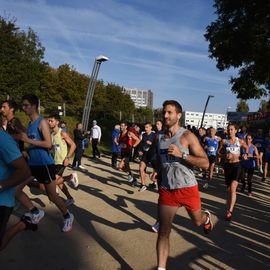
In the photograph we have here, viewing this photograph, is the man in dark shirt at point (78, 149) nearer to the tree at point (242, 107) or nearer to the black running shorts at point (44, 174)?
the black running shorts at point (44, 174)

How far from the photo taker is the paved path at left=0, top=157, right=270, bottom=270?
4676 mm

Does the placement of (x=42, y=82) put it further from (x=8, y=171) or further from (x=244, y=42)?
(x=8, y=171)

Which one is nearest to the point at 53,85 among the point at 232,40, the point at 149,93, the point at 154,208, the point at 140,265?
the point at 232,40

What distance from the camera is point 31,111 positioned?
17.8 ft

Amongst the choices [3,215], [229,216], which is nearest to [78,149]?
[229,216]

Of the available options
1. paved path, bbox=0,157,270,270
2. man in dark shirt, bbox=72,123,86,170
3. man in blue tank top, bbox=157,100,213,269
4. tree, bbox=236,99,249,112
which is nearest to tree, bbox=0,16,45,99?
man in dark shirt, bbox=72,123,86,170

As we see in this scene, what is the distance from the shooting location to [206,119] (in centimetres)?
5891

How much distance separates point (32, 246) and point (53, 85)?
Answer: 4405 cm

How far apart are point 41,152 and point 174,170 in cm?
236

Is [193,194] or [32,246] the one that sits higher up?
[193,194]

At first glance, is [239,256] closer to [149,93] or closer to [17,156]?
[17,156]

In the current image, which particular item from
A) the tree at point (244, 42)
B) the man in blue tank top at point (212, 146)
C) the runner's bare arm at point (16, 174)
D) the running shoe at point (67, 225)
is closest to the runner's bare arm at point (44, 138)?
the running shoe at point (67, 225)

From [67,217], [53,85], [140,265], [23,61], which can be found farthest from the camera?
[53,85]

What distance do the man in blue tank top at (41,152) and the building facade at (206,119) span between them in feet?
137
